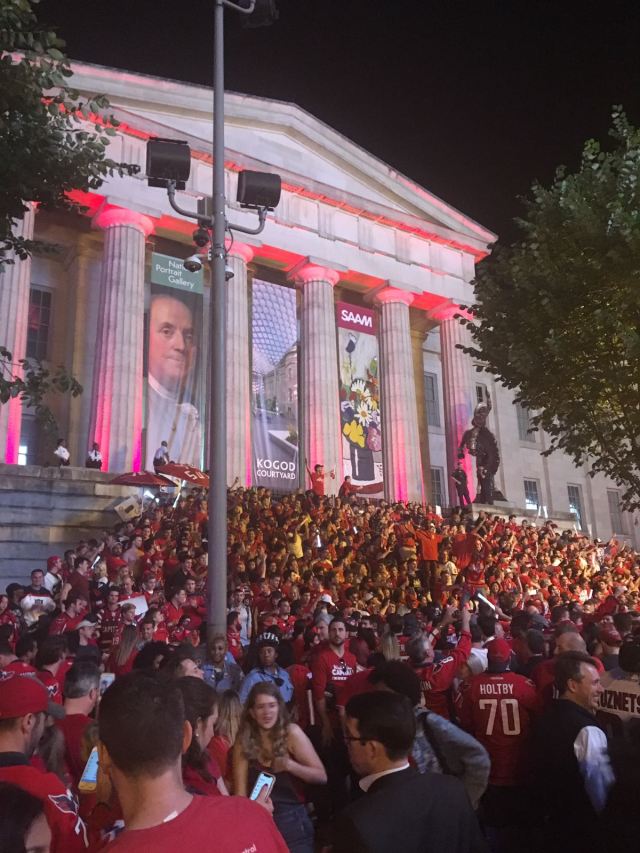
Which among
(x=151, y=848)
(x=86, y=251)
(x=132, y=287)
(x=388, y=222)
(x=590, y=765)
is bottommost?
(x=590, y=765)

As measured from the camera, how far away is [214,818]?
189cm

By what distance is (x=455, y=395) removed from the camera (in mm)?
34031

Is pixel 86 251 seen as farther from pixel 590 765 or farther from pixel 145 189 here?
pixel 590 765

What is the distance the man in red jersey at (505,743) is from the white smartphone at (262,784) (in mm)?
1750

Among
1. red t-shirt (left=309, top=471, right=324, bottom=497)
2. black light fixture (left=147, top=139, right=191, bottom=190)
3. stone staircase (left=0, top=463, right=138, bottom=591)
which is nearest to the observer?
black light fixture (left=147, top=139, right=191, bottom=190)

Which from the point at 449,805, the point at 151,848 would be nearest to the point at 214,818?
the point at 151,848

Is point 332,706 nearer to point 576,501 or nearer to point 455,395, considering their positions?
point 455,395

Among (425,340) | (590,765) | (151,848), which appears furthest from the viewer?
(425,340)

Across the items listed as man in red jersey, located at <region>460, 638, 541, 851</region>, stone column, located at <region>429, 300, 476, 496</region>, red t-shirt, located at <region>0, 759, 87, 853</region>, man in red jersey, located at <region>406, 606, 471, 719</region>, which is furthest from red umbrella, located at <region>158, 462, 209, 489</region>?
red t-shirt, located at <region>0, 759, 87, 853</region>

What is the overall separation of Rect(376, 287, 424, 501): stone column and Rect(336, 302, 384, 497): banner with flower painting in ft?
1.69

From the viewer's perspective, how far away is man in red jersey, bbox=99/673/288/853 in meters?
1.83

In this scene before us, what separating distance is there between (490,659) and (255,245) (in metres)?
26.4

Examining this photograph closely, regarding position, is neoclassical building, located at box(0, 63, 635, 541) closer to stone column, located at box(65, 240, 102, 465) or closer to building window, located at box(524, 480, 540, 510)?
stone column, located at box(65, 240, 102, 465)

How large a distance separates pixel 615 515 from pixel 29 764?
45.4 meters
